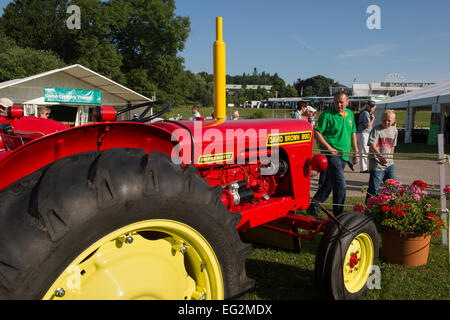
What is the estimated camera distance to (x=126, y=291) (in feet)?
4.29

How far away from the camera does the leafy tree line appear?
3189 cm

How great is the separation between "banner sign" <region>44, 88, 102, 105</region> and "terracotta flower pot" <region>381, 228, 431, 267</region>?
16.4 meters

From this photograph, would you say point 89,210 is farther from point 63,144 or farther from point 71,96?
point 71,96

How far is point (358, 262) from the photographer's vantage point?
8.44 ft

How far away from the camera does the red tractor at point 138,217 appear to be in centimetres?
108

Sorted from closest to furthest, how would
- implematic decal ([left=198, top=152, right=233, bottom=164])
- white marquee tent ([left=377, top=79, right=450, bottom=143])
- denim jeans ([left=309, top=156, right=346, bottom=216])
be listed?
implematic decal ([left=198, top=152, right=233, bottom=164])
denim jeans ([left=309, top=156, right=346, bottom=216])
white marquee tent ([left=377, top=79, right=450, bottom=143])

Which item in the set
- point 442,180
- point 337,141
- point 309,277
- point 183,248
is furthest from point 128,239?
point 442,180

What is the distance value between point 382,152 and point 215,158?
3219mm

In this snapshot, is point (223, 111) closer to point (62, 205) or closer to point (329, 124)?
point (62, 205)

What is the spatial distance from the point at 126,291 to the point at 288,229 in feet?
6.70

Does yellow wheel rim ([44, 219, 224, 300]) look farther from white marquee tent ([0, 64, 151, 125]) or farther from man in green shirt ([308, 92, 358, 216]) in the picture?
white marquee tent ([0, 64, 151, 125])

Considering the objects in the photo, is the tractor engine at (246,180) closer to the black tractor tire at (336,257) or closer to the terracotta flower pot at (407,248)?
the black tractor tire at (336,257)

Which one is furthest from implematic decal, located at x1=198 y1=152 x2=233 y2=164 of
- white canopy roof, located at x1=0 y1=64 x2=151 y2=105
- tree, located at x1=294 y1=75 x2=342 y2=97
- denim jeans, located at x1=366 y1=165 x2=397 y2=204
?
tree, located at x1=294 y1=75 x2=342 y2=97

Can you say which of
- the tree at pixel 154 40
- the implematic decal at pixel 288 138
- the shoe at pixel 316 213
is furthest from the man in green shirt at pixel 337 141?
the tree at pixel 154 40
